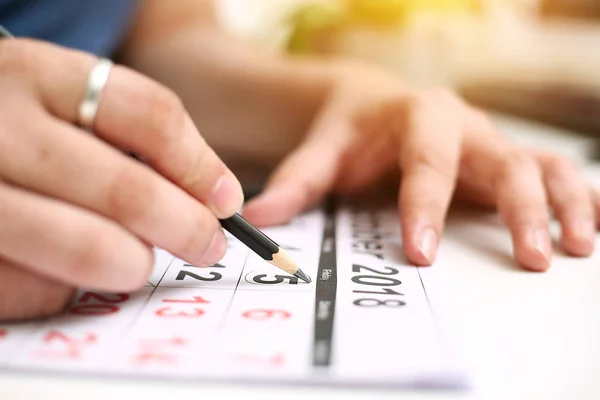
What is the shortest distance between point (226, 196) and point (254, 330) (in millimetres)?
87

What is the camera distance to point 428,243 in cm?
46

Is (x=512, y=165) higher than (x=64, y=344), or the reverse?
(x=512, y=165)

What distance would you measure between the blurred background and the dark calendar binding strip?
74 centimetres

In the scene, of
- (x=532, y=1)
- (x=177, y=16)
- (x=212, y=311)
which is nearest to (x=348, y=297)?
(x=212, y=311)

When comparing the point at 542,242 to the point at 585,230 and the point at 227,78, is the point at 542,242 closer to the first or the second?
the point at 585,230

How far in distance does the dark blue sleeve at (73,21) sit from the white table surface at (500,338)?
0.58 meters

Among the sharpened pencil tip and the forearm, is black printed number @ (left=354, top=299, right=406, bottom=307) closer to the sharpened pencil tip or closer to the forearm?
the sharpened pencil tip

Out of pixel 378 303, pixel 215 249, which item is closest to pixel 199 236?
pixel 215 249

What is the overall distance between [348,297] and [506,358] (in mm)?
105

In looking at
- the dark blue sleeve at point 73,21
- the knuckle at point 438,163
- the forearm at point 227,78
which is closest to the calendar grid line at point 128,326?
the knuckle at point 438,163

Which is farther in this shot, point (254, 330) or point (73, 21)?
point (73, 21)

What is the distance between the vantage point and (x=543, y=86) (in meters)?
1.08

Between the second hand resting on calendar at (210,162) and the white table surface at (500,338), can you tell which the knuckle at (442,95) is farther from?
the white table surface at (500,338)

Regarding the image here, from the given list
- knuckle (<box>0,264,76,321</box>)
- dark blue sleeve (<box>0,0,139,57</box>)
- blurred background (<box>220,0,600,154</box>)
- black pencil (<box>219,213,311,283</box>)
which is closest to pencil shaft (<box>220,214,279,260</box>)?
black pencil (<box>219,213,311,283</box>)
